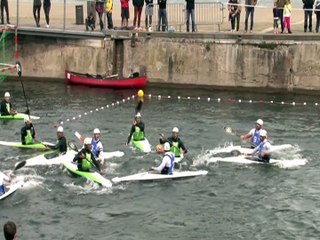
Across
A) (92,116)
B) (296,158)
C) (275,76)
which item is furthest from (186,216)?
(275,76)

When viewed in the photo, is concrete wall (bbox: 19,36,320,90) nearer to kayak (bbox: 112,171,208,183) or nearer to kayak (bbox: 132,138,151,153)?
kayak (bbox: 132,138,151,153)

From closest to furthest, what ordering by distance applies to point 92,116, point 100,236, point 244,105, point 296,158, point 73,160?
point 100,236 → point 73,160 → point 296,158 → point 92,116 → point 244,105

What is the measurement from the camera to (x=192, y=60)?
3850 centimetres

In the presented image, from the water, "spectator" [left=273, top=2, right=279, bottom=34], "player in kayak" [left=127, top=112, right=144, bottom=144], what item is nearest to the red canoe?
the water

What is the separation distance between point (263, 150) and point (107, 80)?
14706 mm

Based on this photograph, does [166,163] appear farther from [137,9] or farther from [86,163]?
[137,9]

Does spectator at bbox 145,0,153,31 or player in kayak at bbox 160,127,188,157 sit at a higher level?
spectator at bbox 145,0,153,31

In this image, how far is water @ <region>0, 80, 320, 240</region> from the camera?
20.7 meters

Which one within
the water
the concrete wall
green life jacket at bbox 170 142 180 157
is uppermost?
the concrete wall

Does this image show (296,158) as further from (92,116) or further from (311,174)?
(92,116)

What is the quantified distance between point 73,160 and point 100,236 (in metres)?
4.83

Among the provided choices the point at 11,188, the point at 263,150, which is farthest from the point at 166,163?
the point at 11,188

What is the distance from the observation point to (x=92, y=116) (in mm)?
32875

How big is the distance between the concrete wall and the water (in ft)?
13.4
